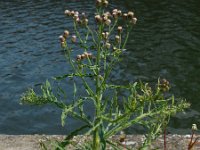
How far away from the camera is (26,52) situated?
80.0ft

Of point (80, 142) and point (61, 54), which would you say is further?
point (61, 54)

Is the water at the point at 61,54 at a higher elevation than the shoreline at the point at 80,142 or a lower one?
lower

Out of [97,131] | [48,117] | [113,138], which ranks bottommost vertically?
[48,117]

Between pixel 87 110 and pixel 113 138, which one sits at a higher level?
pixel 113 138

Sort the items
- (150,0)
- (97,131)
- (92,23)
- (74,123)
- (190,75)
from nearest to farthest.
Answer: (97,131) < (74,123) < (190,75) < (92,23) < (150,0)

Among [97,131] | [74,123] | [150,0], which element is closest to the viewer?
[97,131]

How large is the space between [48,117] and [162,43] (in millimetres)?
9453

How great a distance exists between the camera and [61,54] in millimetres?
23750

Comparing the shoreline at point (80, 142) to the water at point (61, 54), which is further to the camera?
the water at point (61, 54)

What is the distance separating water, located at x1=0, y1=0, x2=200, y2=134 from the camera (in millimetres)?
17281

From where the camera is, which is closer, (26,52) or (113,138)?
(113,138)

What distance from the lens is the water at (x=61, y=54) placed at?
17281mm

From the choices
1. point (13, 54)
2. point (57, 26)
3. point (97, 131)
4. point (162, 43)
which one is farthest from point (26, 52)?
point (97, 131)

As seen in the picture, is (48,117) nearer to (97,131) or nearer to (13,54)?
(13,54)
